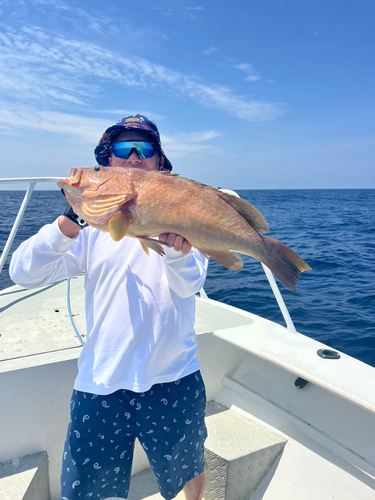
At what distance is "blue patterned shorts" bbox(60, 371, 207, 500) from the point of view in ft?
6.65

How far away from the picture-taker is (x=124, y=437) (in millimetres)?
2094

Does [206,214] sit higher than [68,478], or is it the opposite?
[206,214]

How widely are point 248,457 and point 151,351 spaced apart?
187 cm

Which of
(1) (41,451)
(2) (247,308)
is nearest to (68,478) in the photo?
(1) (41,451)

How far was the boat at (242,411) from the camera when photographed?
2773 mm

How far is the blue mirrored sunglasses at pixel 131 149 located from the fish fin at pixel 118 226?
0.70m

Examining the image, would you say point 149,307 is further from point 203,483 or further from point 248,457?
point 248,457

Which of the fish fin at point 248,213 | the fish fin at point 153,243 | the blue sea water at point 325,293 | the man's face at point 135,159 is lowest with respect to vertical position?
the blue sea water at point 325,293

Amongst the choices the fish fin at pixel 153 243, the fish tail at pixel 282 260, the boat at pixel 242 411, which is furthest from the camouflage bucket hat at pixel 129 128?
the boat at pixel 242 411

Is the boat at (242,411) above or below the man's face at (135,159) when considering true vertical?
below

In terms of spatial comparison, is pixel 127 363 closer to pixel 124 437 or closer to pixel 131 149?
pixel 124 437

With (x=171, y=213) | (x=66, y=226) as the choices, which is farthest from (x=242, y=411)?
(x=66, y=226)

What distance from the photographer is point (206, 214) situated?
200 cm

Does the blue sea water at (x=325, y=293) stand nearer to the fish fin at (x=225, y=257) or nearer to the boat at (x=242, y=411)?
the boat at (x=242, y=411)
